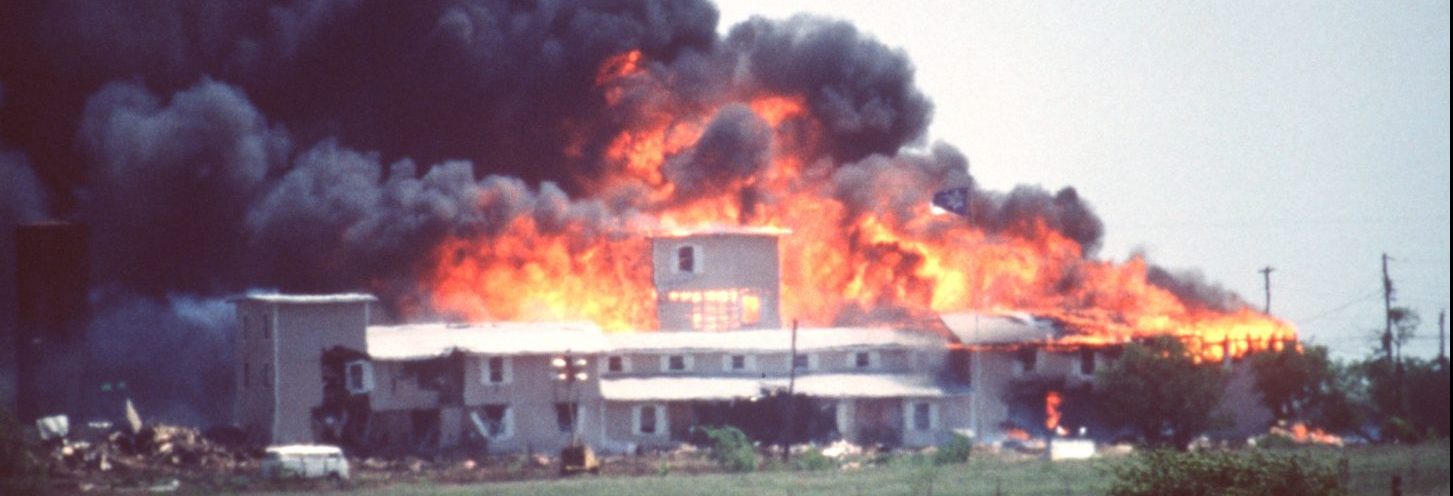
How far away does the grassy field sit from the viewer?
54.5 metres

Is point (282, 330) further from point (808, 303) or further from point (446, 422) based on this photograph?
point (808, 303)

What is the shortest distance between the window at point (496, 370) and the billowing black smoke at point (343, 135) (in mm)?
12561

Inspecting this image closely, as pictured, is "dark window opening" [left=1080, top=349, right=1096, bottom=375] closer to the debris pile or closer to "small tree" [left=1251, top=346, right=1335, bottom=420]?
"small tree" [left=1251, top=346, right=1335, bottom=420]

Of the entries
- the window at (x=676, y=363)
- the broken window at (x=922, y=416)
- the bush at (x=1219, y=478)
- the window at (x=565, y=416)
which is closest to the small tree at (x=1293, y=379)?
the broken window at (x=922, y=416)

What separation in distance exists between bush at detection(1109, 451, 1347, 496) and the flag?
52.3 meters

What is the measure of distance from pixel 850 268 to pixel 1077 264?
11246mm

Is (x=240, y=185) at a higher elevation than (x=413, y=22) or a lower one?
lower

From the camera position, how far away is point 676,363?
3319 inches

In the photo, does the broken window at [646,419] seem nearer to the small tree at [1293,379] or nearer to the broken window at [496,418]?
the broken window at [496,418]

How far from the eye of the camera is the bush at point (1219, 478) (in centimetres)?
3656

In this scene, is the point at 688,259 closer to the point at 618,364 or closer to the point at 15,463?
the point at 618,364

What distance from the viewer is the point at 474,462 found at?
237 ft

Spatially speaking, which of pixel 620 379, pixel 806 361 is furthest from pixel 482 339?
pixel 806 361

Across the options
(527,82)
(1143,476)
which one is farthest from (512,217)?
(1143,476)
